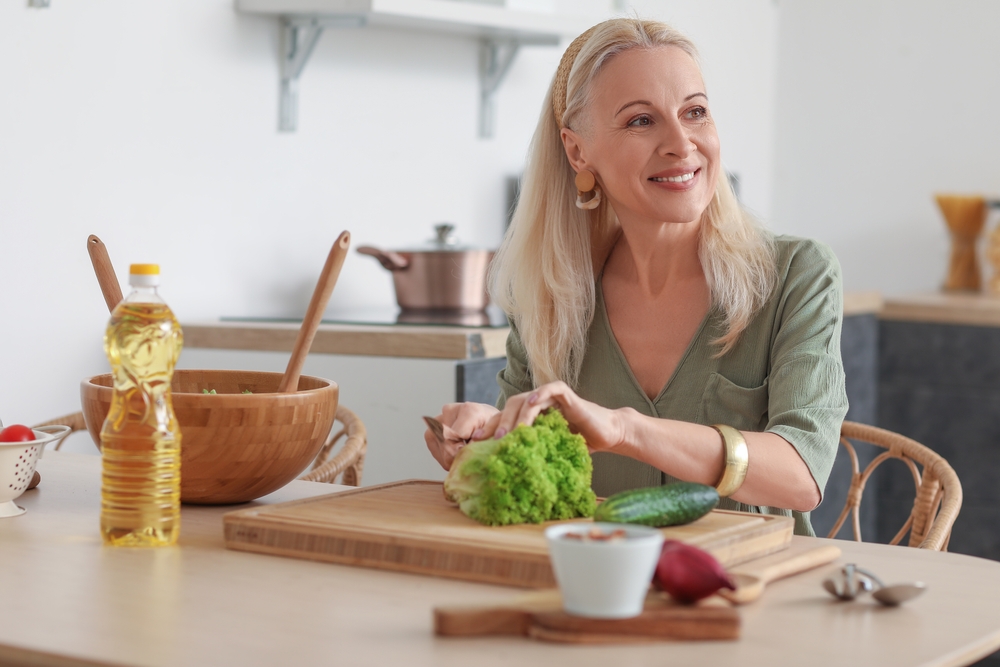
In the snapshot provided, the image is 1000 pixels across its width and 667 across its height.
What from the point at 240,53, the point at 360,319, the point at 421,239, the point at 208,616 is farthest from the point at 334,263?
the point at 421,239

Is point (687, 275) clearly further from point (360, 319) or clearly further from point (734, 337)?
point (360, 319)

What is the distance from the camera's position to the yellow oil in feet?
3.73

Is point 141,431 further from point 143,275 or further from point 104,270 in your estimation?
point 104,270

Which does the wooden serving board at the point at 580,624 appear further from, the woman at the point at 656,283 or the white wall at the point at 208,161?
the white wall at the point at 208,161

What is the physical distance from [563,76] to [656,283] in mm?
341

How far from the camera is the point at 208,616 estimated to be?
936 mm

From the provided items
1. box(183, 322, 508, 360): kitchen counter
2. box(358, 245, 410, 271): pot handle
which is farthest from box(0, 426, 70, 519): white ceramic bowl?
box(358, 245, 410, 271): pot handle

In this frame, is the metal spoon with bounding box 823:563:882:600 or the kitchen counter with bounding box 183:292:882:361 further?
the kitchen counter with bounding box 183:292:882:361

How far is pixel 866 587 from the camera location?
3.33ft

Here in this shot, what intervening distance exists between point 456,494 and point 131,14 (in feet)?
4.65

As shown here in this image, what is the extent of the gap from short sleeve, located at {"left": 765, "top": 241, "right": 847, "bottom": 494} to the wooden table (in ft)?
0.76

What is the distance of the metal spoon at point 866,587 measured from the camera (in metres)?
0.98

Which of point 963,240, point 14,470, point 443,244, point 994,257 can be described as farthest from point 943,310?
point 14,470

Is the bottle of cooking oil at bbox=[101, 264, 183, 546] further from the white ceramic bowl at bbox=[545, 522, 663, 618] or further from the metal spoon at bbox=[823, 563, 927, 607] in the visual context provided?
the metal spoon at bbox=[823, 563, 927, 607]
